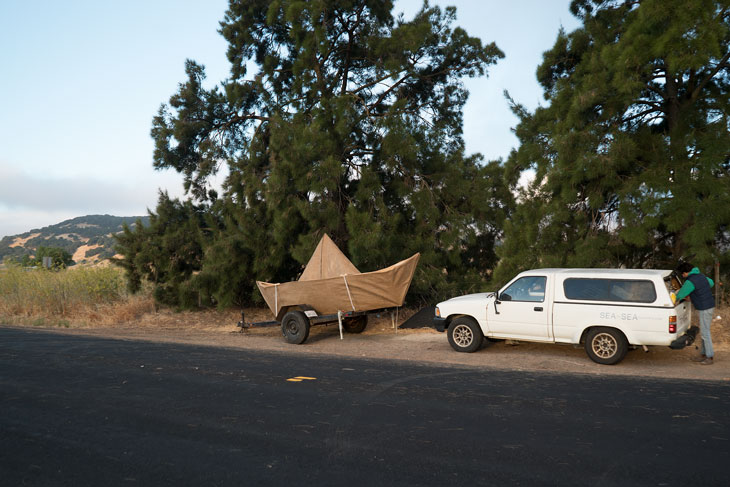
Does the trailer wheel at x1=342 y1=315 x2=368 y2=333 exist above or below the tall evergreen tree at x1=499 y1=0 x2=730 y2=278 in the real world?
below

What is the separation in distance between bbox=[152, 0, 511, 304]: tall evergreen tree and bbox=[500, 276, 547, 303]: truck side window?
5.44 metres

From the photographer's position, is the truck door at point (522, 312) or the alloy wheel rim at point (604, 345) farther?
the truck door at point (522, 312)

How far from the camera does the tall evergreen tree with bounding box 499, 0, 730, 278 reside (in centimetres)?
1130

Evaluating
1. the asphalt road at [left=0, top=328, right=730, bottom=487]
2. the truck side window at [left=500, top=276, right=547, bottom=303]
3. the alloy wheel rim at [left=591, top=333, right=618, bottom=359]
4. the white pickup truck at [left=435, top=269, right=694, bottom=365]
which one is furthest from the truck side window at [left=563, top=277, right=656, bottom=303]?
the asphalt road at [left=0, top=328, right=730, bottom=487]

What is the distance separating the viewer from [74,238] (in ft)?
360

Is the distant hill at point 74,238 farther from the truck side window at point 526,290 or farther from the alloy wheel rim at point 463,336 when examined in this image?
the truck side window at point 526,290

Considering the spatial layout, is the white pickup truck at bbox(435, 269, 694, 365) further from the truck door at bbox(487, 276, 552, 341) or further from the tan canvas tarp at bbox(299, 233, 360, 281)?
the tan canvas tarp at bbox(299, 233, 360, 281)

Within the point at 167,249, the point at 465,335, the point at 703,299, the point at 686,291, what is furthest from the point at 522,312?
the point at 167,249

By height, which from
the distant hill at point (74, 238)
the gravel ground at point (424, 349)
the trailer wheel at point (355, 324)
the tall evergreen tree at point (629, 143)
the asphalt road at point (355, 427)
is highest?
the distant hill at point (74, 238)

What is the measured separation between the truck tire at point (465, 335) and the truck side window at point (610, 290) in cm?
196

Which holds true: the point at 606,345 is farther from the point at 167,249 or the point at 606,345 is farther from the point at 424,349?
the point at 167,249

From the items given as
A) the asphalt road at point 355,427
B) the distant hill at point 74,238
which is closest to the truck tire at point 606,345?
the asphalt road at point 355,427

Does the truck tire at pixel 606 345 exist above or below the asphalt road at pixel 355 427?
above

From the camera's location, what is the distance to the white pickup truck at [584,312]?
9008mm
